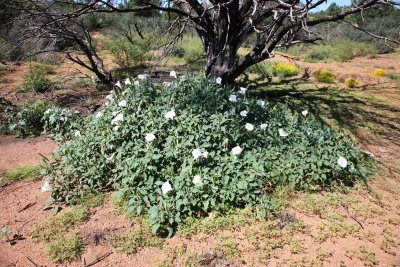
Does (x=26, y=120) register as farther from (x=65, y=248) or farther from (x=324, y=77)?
(x=324, y=77)

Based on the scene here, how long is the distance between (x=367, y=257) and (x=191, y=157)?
187cm

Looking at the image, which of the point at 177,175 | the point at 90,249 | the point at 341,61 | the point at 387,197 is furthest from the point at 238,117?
the point at 341,61

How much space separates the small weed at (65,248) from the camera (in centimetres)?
259

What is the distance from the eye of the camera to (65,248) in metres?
2.66

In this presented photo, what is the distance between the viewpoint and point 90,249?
269cm

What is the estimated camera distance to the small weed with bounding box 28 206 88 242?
283 centimetres

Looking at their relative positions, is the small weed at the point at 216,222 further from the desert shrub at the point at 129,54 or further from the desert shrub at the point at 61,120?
the desert shrub at the point at 129,54

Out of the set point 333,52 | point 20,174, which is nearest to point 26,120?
point 20,174

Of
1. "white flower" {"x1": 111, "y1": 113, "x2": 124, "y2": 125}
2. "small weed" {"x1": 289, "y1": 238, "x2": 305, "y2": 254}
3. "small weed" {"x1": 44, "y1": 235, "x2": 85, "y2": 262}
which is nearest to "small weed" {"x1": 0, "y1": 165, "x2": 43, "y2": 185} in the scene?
"white flower" {"x1": 111, "y1": 113, "x2": 124, "y2": 125}

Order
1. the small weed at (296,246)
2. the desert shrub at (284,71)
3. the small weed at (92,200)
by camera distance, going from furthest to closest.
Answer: the desert shrub at (284,71), the small weed at (92,200), the small weed at (296,246)

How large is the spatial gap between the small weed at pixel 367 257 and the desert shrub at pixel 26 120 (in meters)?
4.96

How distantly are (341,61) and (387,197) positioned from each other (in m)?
10.6

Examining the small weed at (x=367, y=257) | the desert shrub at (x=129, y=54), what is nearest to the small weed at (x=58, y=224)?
the small weed at (x=367, y=257)

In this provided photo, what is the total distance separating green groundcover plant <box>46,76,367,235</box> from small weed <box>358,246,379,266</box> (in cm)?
87
